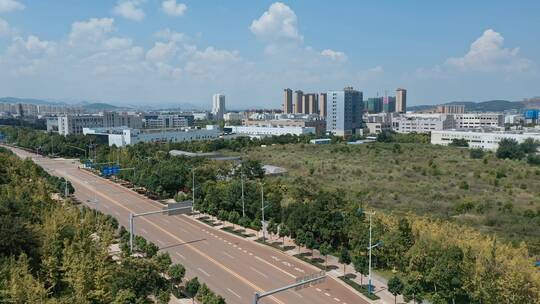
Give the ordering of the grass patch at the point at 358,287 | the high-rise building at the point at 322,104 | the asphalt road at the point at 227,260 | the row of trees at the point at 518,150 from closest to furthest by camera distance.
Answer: the grass patch at the point at 358,287
the asphalt road at the point at 227,260
the row of trees at the point at 518,150
the high-rise building at the point at 322,104

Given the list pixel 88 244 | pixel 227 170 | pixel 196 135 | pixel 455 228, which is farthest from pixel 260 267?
pixel 196 135

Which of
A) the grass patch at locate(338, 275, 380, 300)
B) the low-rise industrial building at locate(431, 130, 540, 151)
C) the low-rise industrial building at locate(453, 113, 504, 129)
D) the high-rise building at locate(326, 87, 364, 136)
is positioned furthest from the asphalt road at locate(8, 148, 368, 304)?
the low-rise industrial building at locate(453, 113, 504, 129)

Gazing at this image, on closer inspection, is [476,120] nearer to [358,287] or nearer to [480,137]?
[480,137]

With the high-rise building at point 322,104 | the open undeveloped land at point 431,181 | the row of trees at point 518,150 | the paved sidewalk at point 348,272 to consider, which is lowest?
the paved sidewalk at point 348,272

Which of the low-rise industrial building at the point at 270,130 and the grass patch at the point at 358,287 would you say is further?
the low-rise industrial building at the point at 270,130

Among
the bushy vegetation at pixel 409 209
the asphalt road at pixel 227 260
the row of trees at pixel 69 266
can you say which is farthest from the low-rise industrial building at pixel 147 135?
the row of trees at pixel 69 266

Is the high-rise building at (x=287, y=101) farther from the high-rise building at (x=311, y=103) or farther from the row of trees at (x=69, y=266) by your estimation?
the row of trees at (x=69, y=266)
